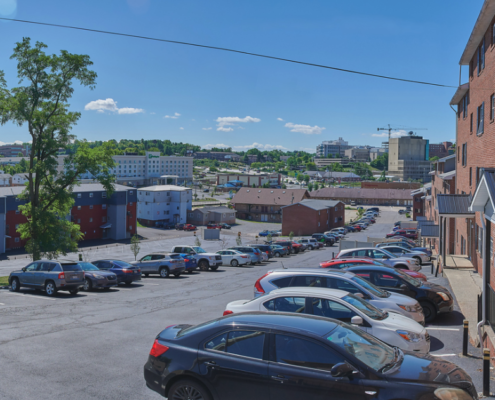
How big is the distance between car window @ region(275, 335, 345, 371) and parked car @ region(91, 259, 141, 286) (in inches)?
716

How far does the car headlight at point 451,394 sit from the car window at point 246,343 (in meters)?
2.12

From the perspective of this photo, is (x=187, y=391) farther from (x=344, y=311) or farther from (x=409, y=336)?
(x=409, y=336)

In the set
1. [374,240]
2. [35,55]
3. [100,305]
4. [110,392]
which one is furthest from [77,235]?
[374,240]

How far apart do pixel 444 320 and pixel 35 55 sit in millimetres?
27619

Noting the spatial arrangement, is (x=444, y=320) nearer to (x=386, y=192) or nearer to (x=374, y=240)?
(x=374, y=240)

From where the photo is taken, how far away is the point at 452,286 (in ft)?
60.4

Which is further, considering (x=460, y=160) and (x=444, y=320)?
(x=460, y=160)

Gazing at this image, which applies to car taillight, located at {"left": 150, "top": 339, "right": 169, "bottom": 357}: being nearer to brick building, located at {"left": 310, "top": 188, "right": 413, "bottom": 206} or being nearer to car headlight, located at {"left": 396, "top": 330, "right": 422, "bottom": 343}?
car headlight, located at {"left": 396, "top": 330, "right": 422, "bottom": 343}

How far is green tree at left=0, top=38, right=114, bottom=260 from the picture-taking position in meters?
28.3

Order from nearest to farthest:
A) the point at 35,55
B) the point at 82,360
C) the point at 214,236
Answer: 1. the point at 82,360
2. the point at 35,55
3. the point at 214,236

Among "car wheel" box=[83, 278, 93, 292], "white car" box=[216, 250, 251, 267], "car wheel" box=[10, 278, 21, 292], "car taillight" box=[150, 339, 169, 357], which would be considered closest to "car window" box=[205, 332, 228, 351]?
"car taillight" box=[150, 339, 169, 357]

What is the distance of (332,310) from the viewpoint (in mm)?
8461

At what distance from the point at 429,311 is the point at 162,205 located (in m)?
82.1

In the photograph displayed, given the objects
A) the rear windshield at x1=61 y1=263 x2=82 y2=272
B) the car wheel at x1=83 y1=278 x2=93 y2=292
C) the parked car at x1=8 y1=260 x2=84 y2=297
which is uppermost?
the rear windshield at x1=61 y1=263 x2=82 y2=272
